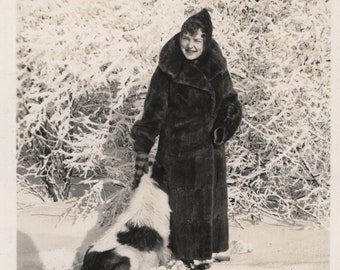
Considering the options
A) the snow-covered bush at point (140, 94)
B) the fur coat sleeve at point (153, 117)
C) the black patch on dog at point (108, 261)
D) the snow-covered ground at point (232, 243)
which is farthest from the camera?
the snow-covered bush at point (140, 94)

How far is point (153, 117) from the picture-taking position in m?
2.74

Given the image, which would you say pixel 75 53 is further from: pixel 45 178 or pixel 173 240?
pixel 173 240

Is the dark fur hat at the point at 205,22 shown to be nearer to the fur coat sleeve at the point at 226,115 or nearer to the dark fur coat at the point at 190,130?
the dark fur coat at the point at 190,130

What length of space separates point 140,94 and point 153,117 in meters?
0.41

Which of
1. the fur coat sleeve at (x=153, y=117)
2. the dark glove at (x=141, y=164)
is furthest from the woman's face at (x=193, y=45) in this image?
the dark glove at (x=141, y=164)

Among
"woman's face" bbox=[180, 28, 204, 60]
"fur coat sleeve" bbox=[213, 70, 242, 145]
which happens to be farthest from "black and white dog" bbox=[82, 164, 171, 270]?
"woman's face" bbox=[180, 28, 204, 60]

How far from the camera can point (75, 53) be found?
3.02 metres

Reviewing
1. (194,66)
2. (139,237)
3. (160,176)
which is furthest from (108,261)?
(194,66)

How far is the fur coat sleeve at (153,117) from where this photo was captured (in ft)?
8.95

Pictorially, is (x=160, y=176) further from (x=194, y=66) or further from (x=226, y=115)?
(x=194, y=66)

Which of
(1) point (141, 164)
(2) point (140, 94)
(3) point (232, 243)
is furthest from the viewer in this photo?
(2) point (140, 94)

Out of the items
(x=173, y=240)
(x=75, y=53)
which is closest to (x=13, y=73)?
(x=75, y=53)

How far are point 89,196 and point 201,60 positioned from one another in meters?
0.97

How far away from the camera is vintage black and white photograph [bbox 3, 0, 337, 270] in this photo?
273 cm
